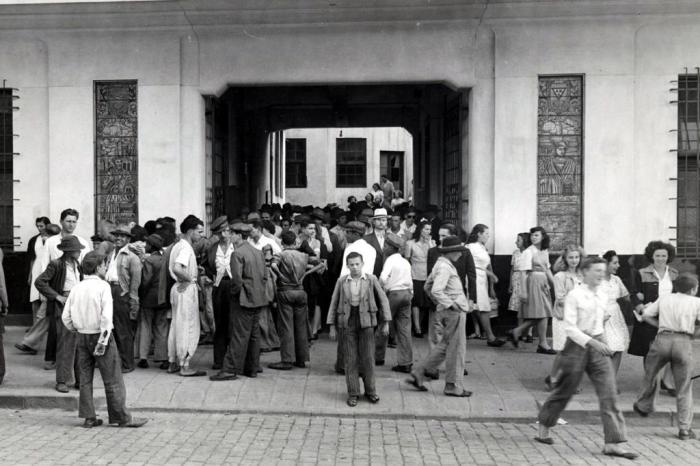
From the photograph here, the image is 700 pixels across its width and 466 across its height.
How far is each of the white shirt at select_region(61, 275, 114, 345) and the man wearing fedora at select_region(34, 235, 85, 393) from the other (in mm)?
1263

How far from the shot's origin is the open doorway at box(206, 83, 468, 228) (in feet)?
46.3

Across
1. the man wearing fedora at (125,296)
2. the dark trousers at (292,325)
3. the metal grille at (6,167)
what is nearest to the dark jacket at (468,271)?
the dark trousers at (292,325)

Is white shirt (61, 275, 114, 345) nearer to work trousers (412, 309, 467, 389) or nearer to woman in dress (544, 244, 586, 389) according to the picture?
work trousers (412, 309, 467, 389)

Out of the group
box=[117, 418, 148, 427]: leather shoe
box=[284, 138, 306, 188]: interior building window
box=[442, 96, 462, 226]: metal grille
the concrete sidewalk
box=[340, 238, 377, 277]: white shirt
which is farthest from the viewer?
box=[284, 138, 306, 188]: interior building window

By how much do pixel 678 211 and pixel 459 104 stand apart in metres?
3.91

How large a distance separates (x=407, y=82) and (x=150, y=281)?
5.35 m

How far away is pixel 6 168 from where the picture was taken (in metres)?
13.1

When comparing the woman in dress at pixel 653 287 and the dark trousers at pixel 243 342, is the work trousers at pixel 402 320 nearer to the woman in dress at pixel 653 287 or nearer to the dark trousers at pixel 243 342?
the dark trousers at pixel 243 342

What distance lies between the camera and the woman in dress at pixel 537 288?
11.0 metres

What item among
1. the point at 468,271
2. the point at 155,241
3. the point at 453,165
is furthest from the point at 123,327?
the point at 453,165

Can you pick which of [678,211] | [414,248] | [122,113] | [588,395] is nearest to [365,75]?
[414,248]

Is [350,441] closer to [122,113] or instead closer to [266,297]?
[266,297]

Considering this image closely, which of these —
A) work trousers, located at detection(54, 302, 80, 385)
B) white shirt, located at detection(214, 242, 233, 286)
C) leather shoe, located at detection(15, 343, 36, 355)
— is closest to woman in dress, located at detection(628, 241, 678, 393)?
white shirt, located at detection(214, 242, 233, 286)

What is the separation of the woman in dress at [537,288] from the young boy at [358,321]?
3069 mm
